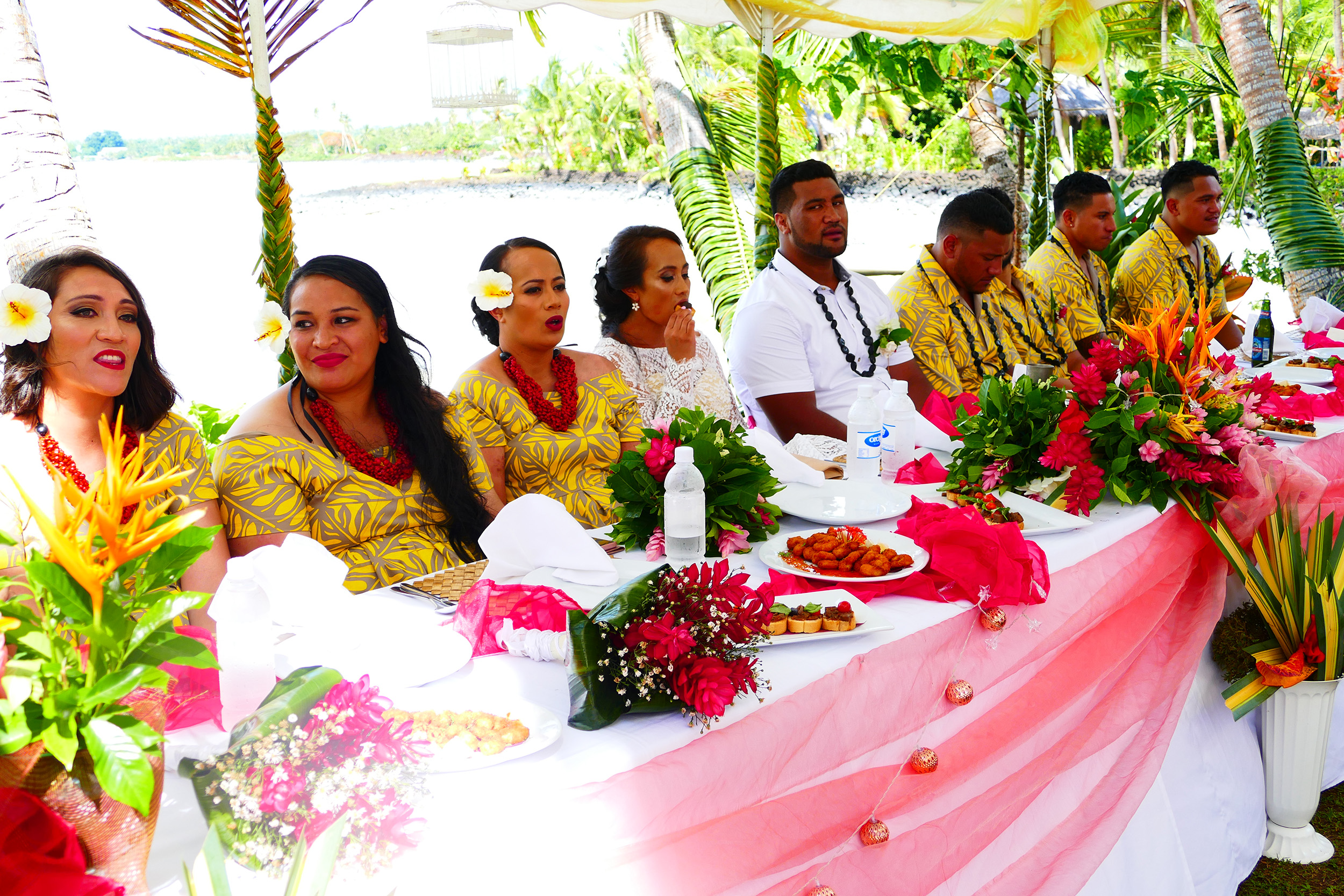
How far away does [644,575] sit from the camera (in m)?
1.41

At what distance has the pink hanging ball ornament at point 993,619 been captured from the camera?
1805mm

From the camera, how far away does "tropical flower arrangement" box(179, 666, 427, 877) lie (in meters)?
1.02

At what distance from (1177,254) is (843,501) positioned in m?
3.83

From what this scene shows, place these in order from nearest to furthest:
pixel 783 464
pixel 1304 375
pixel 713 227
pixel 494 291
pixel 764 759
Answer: pixel 764 759
pixel 783 464
pixel 494 291
pixel 1304 375
pixel 713 227

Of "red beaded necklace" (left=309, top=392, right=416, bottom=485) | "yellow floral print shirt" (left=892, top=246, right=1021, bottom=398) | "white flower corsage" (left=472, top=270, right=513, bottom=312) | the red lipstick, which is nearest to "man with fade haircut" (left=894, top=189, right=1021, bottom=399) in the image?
"yellow floral print shirt" (left=892, top=246, right=1021, bottom=398)

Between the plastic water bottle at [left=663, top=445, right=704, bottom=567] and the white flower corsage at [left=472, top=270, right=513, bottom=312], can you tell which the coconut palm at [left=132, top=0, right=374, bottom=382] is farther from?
the plastic water bottle at [left=663, top=445, right=704, bottom=567]

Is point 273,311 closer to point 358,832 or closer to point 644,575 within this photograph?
point 644,575

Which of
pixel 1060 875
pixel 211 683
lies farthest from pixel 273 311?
pixel 1060 875

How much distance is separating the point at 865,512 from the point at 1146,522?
0.68 m

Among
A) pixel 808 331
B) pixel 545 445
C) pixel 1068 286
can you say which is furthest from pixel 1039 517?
pixel 1068 286

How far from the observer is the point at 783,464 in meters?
2.38

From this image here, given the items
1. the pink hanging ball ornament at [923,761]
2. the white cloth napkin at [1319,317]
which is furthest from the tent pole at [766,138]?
the pink hanging ball ornament at [923,761]

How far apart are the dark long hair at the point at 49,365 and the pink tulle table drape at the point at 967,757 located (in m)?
1.51

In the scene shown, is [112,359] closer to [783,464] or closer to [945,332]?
[783,464]
